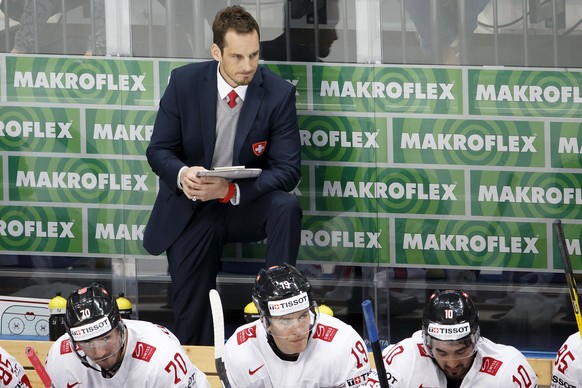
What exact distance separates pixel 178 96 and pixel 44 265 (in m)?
1.20

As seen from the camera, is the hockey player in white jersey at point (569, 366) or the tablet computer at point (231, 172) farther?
the tablet computer at point (231, 172)

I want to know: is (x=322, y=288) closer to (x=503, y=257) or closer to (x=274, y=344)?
(x=503, y=257)

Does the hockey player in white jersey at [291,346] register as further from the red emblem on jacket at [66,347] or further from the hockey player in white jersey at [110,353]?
the red emblem on jacket at [66,347]

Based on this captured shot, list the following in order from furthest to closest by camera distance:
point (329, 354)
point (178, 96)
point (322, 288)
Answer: point (322, 288) → point (178, 96) → point (329, 354)

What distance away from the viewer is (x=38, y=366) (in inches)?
187

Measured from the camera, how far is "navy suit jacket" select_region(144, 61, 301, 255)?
5953mm

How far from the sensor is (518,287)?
21.0ft

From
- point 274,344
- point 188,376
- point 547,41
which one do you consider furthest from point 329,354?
point 547,41

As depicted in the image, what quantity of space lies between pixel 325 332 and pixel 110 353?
0.78 m

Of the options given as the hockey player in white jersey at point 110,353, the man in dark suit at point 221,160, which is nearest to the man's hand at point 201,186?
the man in dark suit at point 221,160

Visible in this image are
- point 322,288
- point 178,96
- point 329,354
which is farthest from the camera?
point 322,288

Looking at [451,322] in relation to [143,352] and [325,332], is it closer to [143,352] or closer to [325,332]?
[325,332]

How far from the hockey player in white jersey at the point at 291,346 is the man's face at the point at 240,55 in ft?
4.16

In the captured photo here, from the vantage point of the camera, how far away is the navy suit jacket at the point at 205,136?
5.95 metres
